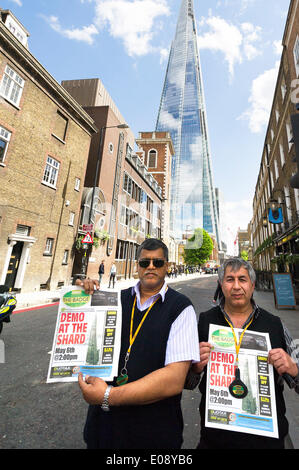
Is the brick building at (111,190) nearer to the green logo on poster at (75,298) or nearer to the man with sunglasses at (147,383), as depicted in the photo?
the green logo on poster at (75,298)

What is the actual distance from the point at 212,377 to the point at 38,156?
14490 millimetres

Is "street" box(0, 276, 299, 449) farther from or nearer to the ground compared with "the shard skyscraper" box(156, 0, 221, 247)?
nearer to the ground

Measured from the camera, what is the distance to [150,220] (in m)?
33.6

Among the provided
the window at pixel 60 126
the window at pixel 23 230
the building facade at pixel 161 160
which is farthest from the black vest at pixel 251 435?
the building facade at pixel 161 160

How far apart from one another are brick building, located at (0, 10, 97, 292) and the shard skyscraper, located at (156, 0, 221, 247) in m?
85.2

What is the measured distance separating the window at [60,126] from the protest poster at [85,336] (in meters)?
15.5

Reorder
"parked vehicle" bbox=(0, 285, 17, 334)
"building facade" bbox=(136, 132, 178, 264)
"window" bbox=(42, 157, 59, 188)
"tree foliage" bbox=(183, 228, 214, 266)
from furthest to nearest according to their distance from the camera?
"tree foliage" bbox=(183, 228, 214, 266) → "building facade" bbox=(136, 132, 178, 264) → "window" bbox=(42, 157, 59, 188) → "parked vehicle" bbox=(0, 285, 17, 334)

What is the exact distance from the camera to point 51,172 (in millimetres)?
13906

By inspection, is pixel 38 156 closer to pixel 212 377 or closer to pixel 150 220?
pixel 212 377

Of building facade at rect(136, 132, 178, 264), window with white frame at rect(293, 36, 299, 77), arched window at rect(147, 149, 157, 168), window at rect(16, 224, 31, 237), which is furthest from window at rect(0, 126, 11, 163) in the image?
arched window at rect(147, 149, 157, 168)


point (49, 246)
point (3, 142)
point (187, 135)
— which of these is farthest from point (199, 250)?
point (187, 135)

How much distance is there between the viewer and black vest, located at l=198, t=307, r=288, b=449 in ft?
4.58

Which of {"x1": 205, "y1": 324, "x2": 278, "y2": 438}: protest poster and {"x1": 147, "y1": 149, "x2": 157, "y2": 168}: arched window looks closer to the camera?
{"x1": 205, "y1": 324, "x2": 278, "y2": 438}: protest poster

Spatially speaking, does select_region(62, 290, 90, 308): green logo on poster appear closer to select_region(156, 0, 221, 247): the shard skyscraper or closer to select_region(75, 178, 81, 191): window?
select_region(75, 178, 81, 191): window
